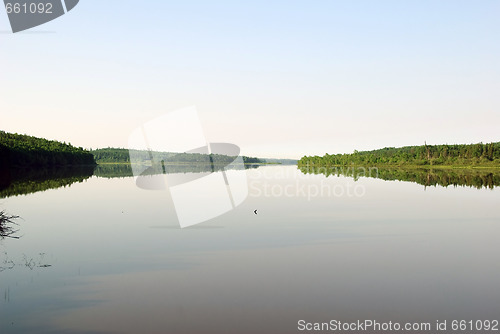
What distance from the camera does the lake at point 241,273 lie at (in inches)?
343

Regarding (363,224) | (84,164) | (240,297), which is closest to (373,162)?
(84,164)

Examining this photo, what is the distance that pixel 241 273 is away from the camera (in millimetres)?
11922

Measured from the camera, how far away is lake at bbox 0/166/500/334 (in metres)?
8.71

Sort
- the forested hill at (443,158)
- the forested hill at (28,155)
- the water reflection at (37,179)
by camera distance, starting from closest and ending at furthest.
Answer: the water reflection at (37,179) → the forested hill at (28,155) → the forested hill at (443,158)

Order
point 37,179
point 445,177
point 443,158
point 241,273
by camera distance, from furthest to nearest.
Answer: point 443,158 → point 445,177 → point 37,179 → point 241,273

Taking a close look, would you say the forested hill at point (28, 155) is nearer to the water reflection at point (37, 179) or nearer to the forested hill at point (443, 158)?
the water reflection at point (37, 179)

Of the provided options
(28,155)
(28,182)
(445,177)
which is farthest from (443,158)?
(28,182)

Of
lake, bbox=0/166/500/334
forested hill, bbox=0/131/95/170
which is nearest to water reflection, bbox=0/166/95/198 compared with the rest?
lake, bbox=0/166/500/334

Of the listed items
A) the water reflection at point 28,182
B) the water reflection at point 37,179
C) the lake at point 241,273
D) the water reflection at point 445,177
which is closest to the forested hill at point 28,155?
the water reflection at point 37,179

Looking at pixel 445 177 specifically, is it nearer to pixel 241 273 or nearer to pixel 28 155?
pixel 241 273

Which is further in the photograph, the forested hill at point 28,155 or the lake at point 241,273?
the forested hill at point 28,155

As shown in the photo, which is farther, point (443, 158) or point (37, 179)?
point (443, 158)

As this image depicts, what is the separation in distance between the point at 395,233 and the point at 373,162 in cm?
15846

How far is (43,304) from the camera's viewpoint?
929 cm
